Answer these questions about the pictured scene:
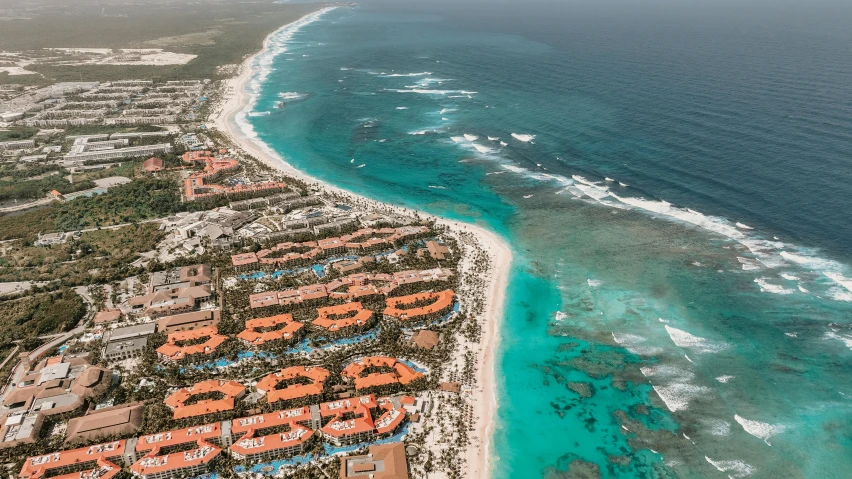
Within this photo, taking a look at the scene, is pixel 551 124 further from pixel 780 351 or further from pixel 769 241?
pixel 780 351

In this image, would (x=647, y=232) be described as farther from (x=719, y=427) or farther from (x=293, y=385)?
(x=293, y=385)

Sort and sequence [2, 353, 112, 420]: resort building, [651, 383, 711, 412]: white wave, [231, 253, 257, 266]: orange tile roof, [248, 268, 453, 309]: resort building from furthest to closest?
[231, 253, 257, 266]: orange tile roof
[248, 268, 453, 309]: resort building
[651, 383, 711, 412]: white wave
[2, 353, 112, 420]: resort building

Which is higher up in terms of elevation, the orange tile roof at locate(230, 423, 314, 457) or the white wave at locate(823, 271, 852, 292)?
the white wave at locate(823, 271, 852, 292)

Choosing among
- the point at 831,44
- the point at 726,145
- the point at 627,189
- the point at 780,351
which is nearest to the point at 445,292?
the point at 780,351

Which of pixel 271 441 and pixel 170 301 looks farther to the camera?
pixel 170 301

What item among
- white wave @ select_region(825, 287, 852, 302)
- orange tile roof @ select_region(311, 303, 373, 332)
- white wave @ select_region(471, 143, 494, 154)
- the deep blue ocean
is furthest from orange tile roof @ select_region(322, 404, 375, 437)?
white wave @ select_region(471, 143, 494, 154)

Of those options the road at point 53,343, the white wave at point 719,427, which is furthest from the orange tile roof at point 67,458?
the white wave at point 719,427

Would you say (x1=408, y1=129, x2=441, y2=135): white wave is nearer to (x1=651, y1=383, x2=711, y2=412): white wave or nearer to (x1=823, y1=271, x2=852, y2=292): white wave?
(x1=823, y1=271, x2=852, y2=292): white wave

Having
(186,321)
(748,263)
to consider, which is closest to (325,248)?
Result: (186,321)
